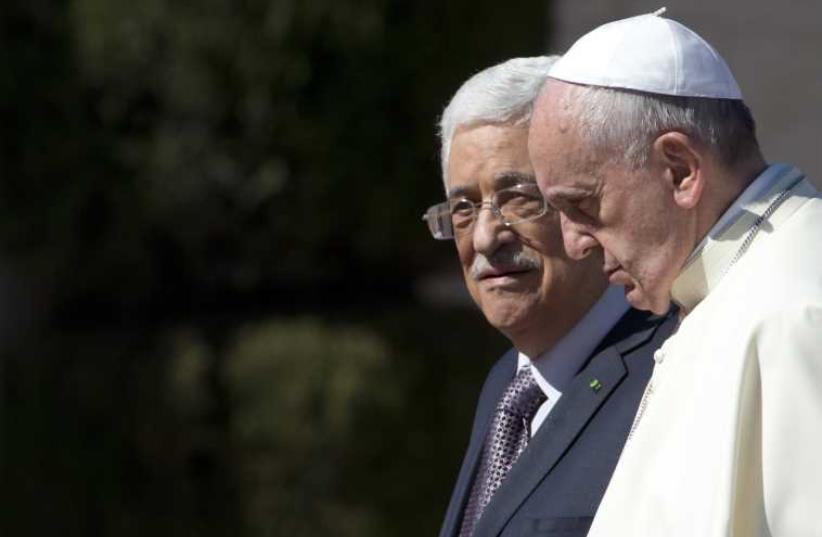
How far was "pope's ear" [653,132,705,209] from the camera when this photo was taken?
2.32 meters

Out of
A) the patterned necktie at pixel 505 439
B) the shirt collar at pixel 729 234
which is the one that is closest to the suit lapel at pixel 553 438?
the patterned necktie at pixel 505 439

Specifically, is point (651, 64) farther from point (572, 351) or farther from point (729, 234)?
point (572, 351)

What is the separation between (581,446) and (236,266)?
15.9 ft

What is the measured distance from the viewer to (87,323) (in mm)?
8047

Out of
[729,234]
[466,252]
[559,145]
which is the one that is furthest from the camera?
[466,252]

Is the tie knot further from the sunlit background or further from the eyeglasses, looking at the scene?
the sunlit background

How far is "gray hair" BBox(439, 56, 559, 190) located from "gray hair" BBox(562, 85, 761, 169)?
2.41 feet

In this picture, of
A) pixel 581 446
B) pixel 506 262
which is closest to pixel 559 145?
pixel 581 446

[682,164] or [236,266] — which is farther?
[236,266]

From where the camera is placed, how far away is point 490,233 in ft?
10.6

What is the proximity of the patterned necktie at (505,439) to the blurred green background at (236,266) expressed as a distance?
147 inches

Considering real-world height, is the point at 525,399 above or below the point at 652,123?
below

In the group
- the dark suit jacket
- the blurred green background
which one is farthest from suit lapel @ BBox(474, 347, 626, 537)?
the blurred green background

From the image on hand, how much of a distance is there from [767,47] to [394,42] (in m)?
1.52
